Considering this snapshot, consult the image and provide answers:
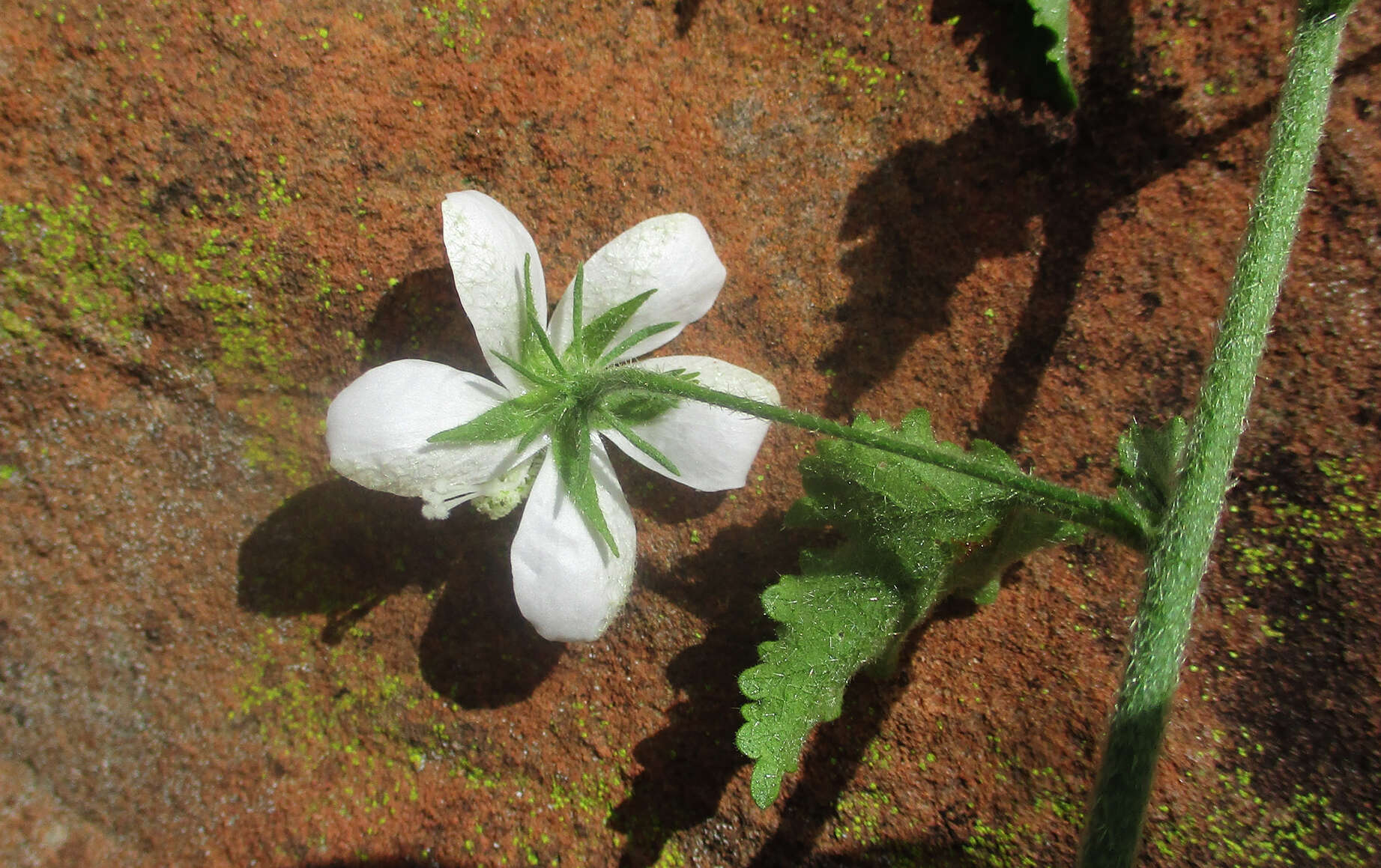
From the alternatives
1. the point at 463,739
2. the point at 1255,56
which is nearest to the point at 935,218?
the point at 1255,56

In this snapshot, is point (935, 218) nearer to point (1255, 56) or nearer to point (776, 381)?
point (776, 381)

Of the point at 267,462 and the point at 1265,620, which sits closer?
the point at 1265,620

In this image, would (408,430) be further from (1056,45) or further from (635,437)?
(1056,45)

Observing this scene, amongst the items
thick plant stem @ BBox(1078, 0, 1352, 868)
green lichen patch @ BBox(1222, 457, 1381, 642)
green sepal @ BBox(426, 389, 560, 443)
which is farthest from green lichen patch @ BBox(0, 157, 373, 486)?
green lichen patch @ BBox(1222, 457, 1381, 642)

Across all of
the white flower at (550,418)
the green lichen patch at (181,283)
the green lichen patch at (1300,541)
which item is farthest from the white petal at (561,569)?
the green lichen patch at (1300,541)

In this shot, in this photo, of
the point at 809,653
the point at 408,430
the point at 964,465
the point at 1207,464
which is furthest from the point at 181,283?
the point at 1207,464

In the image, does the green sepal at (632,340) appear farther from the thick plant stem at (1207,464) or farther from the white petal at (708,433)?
the thick plant stem at (1207,464)

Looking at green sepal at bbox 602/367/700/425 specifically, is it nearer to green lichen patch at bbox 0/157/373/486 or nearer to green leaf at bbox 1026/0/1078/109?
green lichen patch at bbox 0/157/373/486
